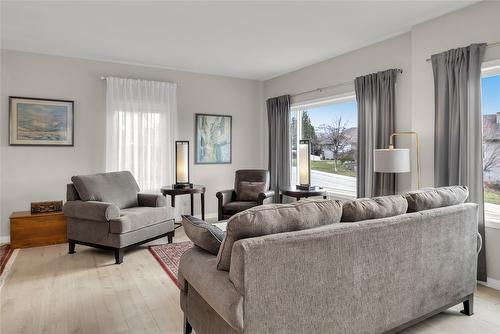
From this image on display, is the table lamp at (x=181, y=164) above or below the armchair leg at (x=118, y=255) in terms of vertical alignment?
above

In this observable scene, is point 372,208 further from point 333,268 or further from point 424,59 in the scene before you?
point 424,59

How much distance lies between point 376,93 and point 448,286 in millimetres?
2391

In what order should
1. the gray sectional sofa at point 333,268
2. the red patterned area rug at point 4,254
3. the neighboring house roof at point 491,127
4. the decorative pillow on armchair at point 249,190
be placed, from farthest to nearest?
the decorative pillow on armchair at point 249,190 < the red patterned area rug at point 4,254 < the neighboring house roof at point 491,127 < the gray sectional sofa at point 333,268

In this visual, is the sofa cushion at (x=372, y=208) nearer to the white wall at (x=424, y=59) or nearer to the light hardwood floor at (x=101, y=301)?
the light hardwood floor at (x=101, y=301)

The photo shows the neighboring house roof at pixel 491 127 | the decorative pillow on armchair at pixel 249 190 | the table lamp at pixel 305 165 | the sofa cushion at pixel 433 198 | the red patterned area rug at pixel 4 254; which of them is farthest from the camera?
the decorative pillow on armchair at pixel 249 190

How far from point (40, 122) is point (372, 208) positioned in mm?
4401

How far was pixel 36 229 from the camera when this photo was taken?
4.07 m

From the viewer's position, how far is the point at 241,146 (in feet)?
20.0

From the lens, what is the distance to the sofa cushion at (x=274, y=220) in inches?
61.1

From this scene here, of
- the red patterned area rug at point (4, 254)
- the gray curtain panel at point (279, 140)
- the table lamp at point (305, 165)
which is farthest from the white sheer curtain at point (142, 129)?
the table lamp at point (305, 165)

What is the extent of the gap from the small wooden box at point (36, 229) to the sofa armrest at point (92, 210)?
1.72ft

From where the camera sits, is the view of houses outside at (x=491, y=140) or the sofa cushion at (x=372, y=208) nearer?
the sofa cushion at (x=372, y=208)

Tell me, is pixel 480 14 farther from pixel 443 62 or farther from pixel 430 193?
pixel 430 193

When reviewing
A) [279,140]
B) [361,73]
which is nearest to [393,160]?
[361,73]
